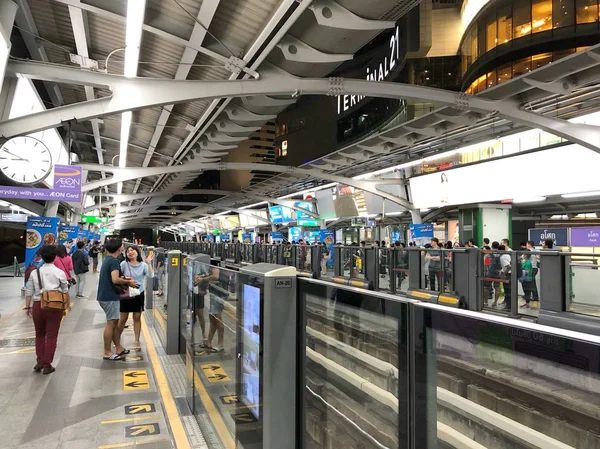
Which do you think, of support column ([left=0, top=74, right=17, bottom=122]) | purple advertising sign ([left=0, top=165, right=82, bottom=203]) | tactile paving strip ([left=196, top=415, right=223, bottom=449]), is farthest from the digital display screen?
purple advertising sign ([left=0, top=165, right=82, bottom=203])

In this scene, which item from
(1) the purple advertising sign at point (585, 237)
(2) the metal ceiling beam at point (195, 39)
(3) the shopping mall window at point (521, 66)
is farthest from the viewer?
(3) the shopping mall window at point (521, 66)

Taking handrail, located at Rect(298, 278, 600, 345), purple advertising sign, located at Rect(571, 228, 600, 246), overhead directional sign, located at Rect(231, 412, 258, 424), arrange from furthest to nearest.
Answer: purple advertising sign, located at Rect(571, 228, 600, 246), overhead directional sign, located at Rect(231, 412, 258, 424), handrail, located at Rect(298, 278, 600, 345)

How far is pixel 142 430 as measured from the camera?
181 inches

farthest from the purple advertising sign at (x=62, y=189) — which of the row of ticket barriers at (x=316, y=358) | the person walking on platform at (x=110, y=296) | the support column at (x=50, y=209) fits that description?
the row of ticket barriers at (x=316, y=358)

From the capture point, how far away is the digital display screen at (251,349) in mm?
2912

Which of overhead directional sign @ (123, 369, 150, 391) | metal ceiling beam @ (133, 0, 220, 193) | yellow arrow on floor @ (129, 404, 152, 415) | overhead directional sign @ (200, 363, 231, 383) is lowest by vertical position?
overhead directional sign @ (123, 369, 150, 391)

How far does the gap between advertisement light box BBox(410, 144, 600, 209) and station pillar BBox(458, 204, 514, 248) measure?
2.98 ft

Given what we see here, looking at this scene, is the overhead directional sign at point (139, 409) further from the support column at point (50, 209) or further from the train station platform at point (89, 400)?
the support column at point (50, 209)

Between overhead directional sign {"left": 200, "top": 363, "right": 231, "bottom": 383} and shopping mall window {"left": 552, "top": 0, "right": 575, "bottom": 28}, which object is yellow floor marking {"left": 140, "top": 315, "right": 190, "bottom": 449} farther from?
shopping mall window {"left": 552, "top": 0, "right": 575, "bottom": 28}

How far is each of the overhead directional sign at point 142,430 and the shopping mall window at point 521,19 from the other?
34.3m

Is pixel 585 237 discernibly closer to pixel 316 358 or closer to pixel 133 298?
pixel 133 298

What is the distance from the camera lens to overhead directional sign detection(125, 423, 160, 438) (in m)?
4.51

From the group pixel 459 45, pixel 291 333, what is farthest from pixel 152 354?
pixel 459 45

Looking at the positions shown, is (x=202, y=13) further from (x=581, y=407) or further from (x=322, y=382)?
(x=581, y=407)
